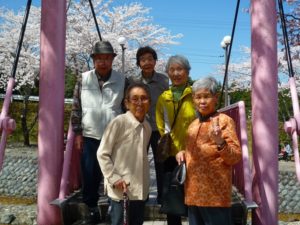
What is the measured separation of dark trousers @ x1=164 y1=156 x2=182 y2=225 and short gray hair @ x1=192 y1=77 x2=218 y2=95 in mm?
781

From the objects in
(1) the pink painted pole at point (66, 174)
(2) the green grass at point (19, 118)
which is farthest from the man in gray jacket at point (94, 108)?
(2) the green grass at point (19, 118)

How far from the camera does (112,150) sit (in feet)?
9.47

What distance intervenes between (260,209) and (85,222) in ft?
4.75

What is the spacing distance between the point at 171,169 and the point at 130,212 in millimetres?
612

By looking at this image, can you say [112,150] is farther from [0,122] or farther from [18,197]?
[18,197]

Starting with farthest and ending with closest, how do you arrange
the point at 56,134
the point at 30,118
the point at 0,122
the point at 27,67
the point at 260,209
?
1. the point at 30,118
2. the point at 27,67
3. the point at 56,134
4. the point at 260,209
5. the point at 0,122

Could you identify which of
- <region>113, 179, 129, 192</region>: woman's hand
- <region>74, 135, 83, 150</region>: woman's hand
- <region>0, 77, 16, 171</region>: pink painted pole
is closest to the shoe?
<region>74, 135, 83, 150</region>: woman's hand

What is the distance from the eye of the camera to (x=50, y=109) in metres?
3.91

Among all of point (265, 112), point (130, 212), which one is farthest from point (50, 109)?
point (265, 112)

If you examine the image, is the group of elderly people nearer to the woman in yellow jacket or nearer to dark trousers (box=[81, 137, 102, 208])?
the woman in yellow jacket

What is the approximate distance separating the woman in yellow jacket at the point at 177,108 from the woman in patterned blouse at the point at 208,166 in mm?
462

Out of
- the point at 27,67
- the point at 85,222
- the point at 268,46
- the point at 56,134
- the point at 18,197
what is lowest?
the point at 18,197

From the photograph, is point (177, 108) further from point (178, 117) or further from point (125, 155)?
point (125, 155)

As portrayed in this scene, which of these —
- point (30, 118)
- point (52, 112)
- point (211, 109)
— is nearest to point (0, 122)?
point (52, 112)
